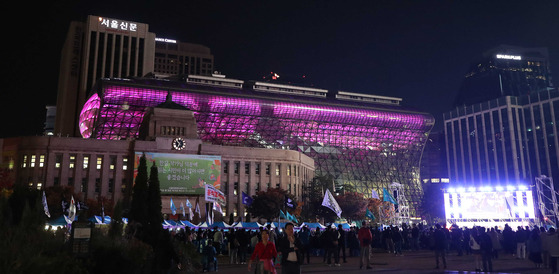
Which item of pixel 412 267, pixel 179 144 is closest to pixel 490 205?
pixel 412 267

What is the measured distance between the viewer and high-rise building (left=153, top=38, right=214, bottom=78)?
188 meters

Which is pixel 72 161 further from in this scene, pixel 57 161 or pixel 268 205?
pixel 268 205

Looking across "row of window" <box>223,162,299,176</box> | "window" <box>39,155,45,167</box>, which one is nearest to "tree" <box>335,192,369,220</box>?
"row of window" <box>223,162,299,176</box>

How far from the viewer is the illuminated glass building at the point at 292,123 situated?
10538cm

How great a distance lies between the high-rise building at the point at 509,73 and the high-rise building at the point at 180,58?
4065 inches

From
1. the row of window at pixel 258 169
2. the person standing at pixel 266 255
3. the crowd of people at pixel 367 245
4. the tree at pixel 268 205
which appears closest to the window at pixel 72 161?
the row of window at pixel 258 169

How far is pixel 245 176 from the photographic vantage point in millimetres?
89188

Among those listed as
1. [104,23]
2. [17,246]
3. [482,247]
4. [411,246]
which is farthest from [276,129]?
[17,246]

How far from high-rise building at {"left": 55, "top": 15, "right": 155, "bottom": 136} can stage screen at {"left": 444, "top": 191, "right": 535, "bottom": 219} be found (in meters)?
113

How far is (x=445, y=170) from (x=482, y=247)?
16059 cm

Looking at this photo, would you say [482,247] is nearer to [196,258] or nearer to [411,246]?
[196,258]

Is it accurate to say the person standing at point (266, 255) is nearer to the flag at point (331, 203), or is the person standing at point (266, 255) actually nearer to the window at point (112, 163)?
the flag at point (331, 203)

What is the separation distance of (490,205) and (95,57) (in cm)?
12275

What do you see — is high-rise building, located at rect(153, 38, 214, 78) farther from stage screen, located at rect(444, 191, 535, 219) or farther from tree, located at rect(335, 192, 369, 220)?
stage screen, located at rect(444, 191, 535, 219)
